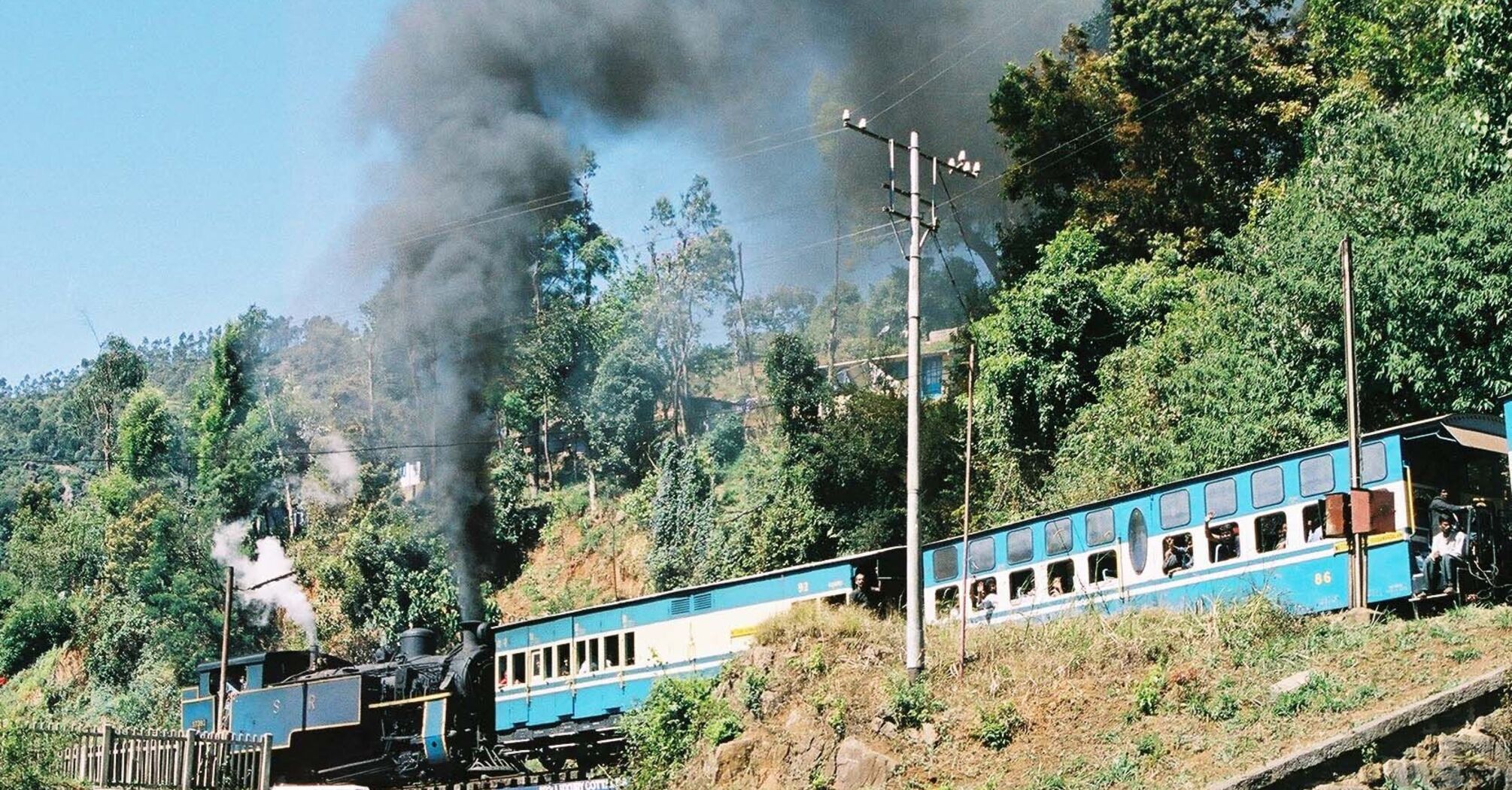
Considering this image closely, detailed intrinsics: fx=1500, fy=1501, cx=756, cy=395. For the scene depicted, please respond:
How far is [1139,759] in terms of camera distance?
1591cm

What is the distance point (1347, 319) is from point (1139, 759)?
663cm

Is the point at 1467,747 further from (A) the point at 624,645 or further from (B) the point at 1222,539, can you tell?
(A) the point at 624,645

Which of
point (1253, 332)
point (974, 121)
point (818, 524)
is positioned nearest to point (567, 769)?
point (818, 524)

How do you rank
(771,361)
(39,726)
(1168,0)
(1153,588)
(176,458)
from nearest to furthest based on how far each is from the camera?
(39,726) → (1153,588) → (1168,0) → (771,361) → (176,458)

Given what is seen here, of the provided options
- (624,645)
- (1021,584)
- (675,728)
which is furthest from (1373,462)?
(624,645)

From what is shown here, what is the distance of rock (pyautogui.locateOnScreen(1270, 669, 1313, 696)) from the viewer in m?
15.9

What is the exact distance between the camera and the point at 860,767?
59.4 ft

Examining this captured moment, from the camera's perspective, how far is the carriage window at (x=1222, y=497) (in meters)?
21.2

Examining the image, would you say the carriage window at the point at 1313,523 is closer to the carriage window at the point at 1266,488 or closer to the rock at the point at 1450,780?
the carriage window at the point at 1266,488

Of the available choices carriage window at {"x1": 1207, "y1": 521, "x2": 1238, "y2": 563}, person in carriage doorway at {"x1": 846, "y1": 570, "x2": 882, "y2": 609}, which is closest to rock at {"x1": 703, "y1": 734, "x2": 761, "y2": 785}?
person in carriage doorway at {"x1": 846, "y1": 570, "x2": 882, "y2": 609}

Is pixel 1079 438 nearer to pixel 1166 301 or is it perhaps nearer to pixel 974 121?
pixel 1166 301

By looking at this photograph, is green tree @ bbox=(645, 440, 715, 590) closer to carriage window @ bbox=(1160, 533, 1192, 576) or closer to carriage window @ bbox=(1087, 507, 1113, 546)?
carriage window @ bbox=(1087, 507, 1113, 546)

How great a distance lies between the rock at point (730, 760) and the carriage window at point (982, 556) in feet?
22.8

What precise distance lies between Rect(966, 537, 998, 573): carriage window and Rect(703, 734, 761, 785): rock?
6.95 m
